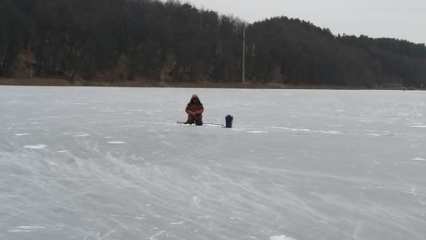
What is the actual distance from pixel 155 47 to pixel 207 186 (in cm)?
8184

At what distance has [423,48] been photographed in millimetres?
164125

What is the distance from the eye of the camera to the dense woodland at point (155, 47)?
7425 cm

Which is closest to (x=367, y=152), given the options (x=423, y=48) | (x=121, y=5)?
(x=121, y=5)

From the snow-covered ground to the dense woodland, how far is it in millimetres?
59029

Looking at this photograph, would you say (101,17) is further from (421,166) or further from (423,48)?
(423,48)

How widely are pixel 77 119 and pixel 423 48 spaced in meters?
160

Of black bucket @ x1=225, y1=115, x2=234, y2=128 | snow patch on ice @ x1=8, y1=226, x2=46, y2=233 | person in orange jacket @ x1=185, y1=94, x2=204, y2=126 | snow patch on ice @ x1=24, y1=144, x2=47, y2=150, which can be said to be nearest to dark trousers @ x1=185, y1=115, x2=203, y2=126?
person in orange jacket @ x1=185, y1=94, x2=204, y2=126

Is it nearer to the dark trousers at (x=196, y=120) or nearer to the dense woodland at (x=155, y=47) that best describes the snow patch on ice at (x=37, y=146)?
the dark trousers at (x=196, y=120)

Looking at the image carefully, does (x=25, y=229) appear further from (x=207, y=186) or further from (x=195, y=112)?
Answer: (x=195, y=112)

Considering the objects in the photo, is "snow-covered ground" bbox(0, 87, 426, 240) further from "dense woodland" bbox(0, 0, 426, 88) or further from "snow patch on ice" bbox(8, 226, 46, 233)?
"dense woodland" bbox(0, 0, 426, 88)

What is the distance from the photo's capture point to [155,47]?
87562 millimetres

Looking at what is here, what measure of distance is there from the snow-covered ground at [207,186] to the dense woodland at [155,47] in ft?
194

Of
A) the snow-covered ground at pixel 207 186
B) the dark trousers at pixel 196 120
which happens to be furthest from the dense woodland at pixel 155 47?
the snow-covered ground at pixel 207 186

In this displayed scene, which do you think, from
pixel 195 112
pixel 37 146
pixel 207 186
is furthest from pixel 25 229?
pixel 195 112
